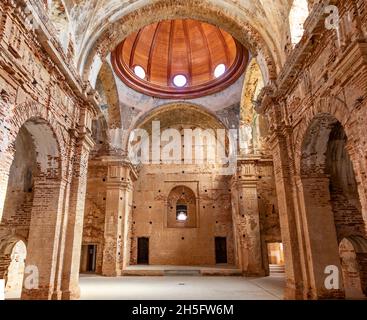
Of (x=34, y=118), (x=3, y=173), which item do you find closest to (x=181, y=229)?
(x=34, y=118)

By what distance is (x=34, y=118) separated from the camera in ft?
20.8

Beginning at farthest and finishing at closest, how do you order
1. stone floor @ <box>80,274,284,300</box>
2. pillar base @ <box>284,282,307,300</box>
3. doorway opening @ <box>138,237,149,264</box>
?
doorway opening @ <box>138,237,149,264</box>
stone floor @ <box>80,274,284,300</box>
pillar base @ <box>284,282,307,300</box>

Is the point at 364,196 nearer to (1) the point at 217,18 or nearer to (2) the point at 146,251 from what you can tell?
(1) the point at 217,18

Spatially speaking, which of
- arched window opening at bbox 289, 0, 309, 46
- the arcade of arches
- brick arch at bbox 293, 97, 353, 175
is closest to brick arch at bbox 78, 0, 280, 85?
the arcade of arches

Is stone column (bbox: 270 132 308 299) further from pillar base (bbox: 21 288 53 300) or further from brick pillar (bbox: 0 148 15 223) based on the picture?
brick pillar (bbox: 0 148 15 223)

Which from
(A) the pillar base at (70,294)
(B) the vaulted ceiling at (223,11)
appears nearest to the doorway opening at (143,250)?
(A) the pillar base at (70,294)

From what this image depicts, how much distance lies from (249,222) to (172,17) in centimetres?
964

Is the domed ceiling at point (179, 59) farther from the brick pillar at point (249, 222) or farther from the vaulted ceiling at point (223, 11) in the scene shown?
the vaulted ceiling at point (223, 11)

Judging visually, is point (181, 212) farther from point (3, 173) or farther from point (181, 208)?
point (3, 173)

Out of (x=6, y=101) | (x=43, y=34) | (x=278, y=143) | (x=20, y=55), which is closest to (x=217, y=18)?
(x=278, y=143)

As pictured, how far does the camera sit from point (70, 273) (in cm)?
727

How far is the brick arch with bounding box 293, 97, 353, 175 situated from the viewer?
5.19m

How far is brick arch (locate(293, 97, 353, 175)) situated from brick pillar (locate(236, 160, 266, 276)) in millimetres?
6955

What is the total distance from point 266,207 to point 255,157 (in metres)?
2.62
